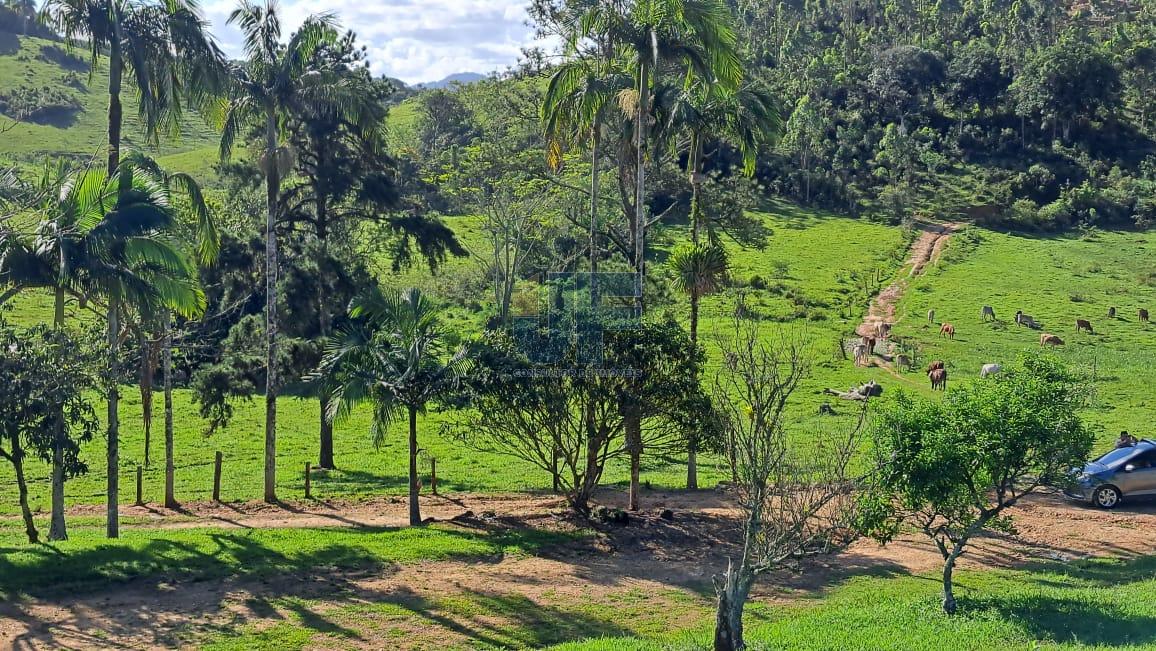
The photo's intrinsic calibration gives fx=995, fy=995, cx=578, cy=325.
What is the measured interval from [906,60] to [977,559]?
82.9 meters

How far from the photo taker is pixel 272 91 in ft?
74.4

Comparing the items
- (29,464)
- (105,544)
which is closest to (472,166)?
(29,464)

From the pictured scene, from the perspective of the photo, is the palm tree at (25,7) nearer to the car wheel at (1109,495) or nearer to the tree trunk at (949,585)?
the tree trunk at (949,585)

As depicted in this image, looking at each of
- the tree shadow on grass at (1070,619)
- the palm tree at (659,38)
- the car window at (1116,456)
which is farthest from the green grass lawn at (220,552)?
the car window at (1116,456)

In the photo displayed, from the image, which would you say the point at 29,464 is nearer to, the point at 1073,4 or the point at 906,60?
the point at 906,60

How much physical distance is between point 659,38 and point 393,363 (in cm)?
894

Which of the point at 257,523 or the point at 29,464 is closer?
the point at 257,523

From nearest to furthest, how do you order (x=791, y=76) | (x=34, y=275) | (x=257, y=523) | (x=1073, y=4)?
(x=34, y=275) → (x=257, y=523) → (x=791, y=76) → (x=1073, y=4)

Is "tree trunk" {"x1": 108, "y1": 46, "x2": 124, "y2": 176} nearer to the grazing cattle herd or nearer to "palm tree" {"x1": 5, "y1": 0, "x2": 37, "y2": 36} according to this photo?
"palm tree" {"x1": 5, "y1": 0, "x2": 37, "y2": 36}

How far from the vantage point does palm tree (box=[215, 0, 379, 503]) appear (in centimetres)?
2256

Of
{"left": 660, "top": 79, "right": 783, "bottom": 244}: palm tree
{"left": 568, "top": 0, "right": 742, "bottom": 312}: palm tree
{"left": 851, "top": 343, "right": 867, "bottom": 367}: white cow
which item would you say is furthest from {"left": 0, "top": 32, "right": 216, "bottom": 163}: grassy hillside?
{"left": 568, "top": 0, "right": 742, "bottom": 312}: palm tree

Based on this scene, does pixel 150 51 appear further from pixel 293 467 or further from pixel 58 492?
pixel 293 467

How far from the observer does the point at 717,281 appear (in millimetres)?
23281

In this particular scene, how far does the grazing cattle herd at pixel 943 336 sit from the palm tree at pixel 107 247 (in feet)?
86.0
